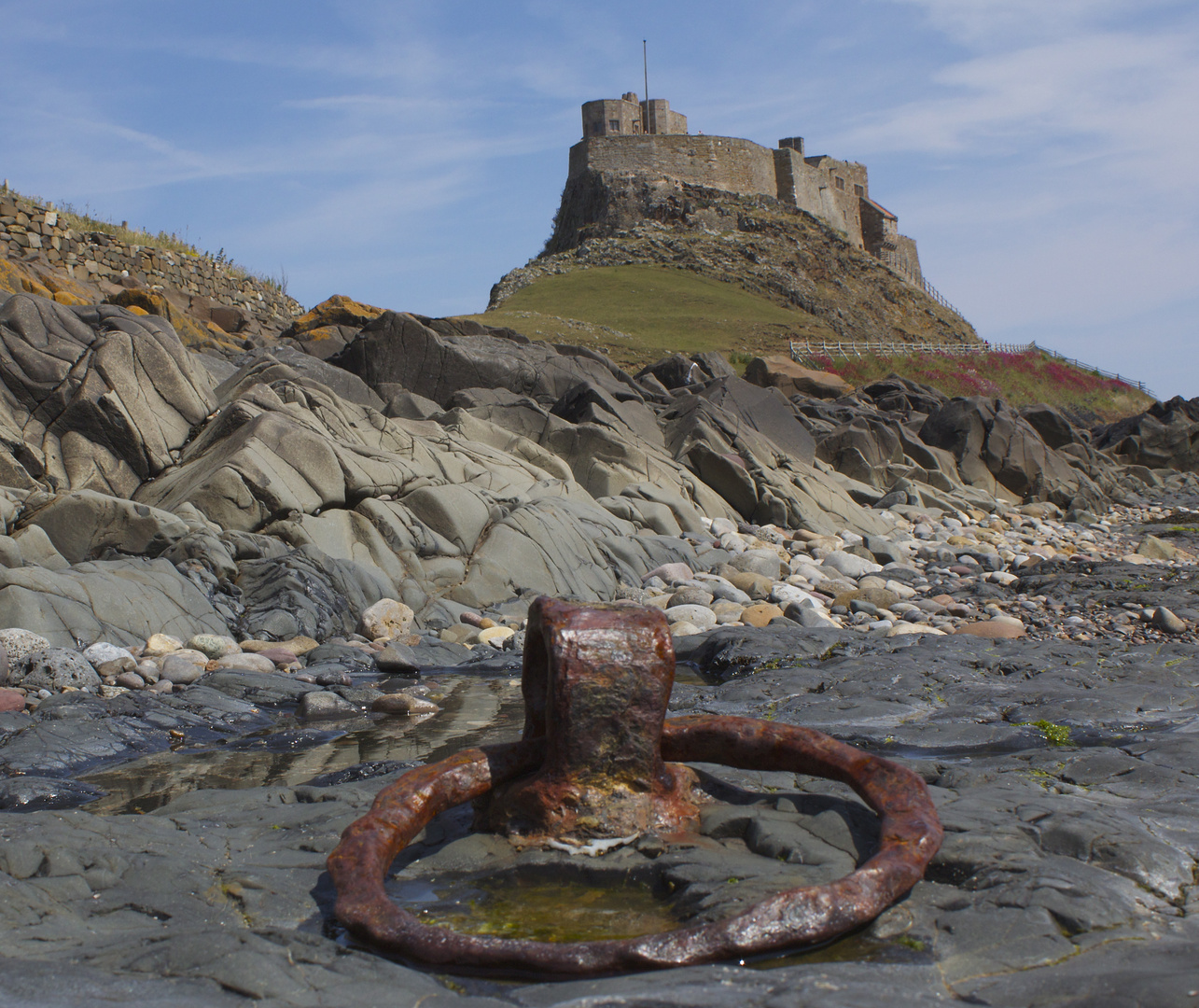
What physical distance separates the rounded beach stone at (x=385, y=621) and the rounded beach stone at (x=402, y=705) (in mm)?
2299

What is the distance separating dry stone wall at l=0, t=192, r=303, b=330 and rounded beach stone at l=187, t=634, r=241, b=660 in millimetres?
18959

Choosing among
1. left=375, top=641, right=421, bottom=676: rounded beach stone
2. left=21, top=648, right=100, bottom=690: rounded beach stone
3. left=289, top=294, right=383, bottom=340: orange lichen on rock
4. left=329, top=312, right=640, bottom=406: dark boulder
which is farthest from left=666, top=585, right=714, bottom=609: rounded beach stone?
left=289, top=294, right=383, bottom=340: orange lichen on rock

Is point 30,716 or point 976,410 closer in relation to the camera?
point 30,716

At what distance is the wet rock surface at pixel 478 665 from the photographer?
6.59 feet

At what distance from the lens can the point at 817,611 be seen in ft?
30.3

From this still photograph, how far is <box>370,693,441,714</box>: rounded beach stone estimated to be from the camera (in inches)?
242

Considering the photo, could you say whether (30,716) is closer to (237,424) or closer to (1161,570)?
(237,424)

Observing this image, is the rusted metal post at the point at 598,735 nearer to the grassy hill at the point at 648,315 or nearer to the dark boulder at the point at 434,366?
the dark boulder at the point at 434,366

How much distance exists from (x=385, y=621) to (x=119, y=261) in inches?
829

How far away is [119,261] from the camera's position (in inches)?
983

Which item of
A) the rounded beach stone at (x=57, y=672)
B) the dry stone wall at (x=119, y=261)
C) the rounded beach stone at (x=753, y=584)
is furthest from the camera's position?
the dry stone wall at (x=119, y=261)

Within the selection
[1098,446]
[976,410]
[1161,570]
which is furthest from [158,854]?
[1098,446]

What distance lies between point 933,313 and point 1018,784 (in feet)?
229

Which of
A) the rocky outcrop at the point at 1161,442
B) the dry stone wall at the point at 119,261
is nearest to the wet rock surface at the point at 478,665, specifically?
the dry stone wall at the point at 119,261
